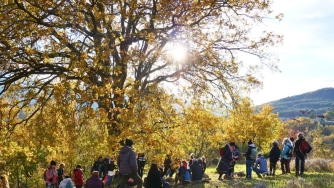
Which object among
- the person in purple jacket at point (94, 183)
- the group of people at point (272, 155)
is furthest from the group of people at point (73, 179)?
the group of people at point (272, 155)

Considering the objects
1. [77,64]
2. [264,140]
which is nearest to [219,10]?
[77,64]

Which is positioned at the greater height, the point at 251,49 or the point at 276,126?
the point at 251,49

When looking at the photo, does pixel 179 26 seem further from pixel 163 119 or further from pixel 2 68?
pixel 2 68

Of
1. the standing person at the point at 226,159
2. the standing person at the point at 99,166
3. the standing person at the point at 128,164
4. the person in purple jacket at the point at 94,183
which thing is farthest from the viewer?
the standing person at the point at 99,166

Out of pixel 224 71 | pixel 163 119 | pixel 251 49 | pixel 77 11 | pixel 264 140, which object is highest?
pixel 77 11

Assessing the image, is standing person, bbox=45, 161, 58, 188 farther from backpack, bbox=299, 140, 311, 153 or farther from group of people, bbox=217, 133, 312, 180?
backpack, bbox=299, 140, 311, 153

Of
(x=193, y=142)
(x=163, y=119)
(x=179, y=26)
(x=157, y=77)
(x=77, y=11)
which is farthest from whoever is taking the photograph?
(x=193, y=142)

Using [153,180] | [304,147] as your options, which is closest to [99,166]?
[153,180]

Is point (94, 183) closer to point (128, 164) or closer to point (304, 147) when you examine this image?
point (128, 164)

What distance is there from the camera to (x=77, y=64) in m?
10.5

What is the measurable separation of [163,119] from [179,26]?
157 inches

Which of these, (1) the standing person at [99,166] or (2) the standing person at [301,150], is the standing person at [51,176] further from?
(2) the standing person at [301,150]

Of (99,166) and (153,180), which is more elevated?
(153,180)

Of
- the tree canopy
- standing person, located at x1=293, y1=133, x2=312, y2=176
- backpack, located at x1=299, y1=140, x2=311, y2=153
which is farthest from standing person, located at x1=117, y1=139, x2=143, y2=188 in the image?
backpack, located at x1=299, y1=140, x2=311, y2=153
